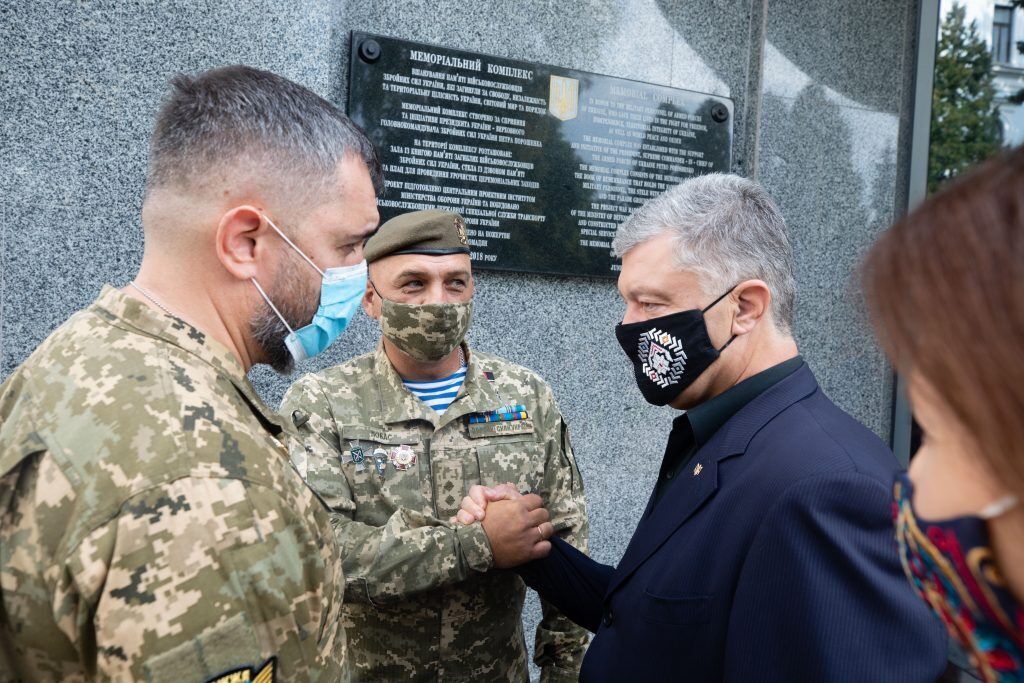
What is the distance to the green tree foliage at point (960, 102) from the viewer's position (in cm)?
424

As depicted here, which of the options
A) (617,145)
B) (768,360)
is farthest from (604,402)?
(768,360)

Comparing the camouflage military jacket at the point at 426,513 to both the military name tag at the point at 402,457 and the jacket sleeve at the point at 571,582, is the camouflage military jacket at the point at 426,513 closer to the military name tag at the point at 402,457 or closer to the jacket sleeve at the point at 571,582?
the military name tag at the point at 402,457

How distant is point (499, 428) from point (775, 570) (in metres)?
1.14

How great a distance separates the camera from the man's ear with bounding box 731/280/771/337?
1.73m

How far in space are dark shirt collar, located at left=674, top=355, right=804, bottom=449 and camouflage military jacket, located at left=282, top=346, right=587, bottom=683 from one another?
0.61 metres

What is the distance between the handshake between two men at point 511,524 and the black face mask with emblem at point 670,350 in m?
0.42

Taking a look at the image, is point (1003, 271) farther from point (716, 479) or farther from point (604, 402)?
point (604, 402)

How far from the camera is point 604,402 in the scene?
3.62 meters

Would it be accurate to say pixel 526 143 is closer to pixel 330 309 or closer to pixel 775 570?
pixel 330 309

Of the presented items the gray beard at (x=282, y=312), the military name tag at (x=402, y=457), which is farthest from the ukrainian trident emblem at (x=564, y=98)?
the gray beard at (x=282, y=312)

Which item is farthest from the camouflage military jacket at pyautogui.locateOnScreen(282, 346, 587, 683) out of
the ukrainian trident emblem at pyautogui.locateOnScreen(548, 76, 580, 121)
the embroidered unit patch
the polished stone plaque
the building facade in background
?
the building facade in background

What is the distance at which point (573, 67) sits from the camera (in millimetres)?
3457

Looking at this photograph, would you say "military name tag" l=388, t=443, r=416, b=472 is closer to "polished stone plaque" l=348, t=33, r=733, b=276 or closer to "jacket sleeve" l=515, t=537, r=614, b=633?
"jacket sleeve" l=515, t=537, r=614, b=633

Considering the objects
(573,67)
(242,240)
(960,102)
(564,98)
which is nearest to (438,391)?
(242,240)
